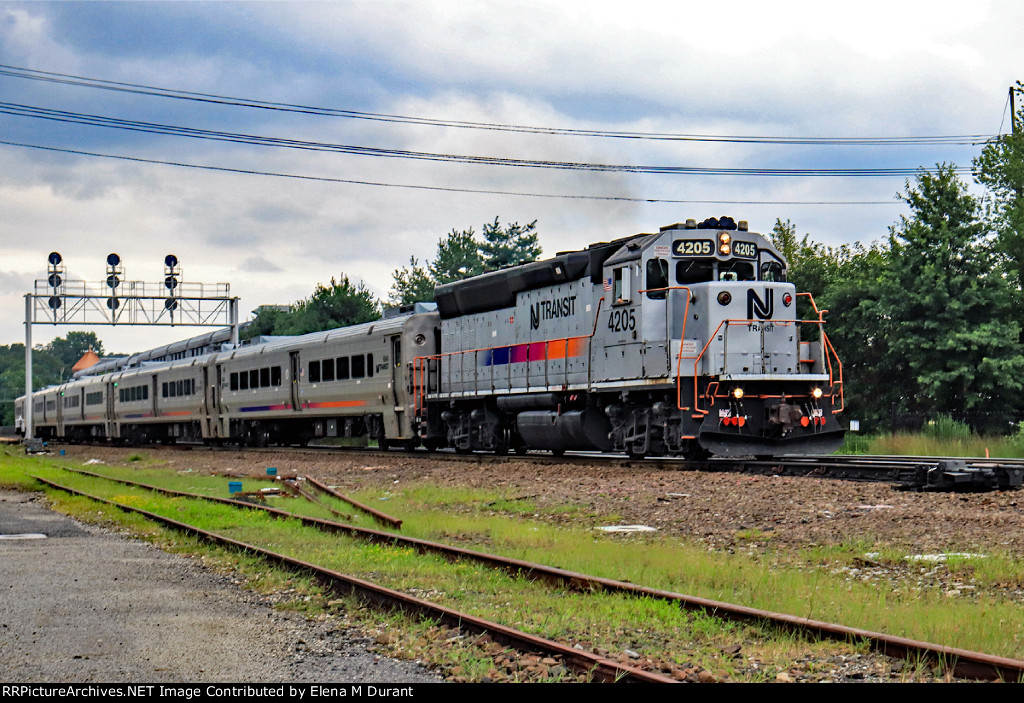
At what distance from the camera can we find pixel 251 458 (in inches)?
1156

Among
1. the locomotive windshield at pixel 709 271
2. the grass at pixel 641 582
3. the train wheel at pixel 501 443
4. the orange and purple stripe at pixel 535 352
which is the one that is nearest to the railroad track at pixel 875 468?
the train wheel at pixel 501 443

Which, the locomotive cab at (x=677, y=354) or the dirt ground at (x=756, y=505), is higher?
the locomotive cab at (x=677, y=354)

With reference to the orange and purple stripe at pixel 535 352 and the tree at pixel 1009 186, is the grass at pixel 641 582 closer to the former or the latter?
the orange and purple stripe at pixel 535 352

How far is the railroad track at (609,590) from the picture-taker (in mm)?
5117

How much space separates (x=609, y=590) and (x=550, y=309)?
13542 mm

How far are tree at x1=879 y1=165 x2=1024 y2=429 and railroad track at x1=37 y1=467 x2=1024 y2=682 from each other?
23.2m

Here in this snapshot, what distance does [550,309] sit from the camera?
20.9 meters

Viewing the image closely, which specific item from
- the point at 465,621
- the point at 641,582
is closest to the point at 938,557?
the point at 641,582

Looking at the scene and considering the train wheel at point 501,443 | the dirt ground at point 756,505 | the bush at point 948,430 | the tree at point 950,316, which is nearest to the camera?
the dirt ground at point 756,505

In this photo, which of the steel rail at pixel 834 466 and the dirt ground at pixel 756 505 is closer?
the dirt ground at pixel 756 505

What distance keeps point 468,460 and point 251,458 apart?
973cm

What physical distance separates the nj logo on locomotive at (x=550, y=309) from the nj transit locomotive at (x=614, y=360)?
1.6 inches

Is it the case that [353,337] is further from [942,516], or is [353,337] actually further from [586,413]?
[942,516]

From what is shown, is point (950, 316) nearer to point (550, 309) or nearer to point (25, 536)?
point (550, 309)
